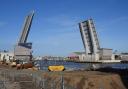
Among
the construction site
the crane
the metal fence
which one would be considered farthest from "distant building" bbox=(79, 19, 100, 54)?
the metal fence

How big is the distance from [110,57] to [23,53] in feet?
157

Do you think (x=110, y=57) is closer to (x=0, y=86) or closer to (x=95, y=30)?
(x=95, y=30)

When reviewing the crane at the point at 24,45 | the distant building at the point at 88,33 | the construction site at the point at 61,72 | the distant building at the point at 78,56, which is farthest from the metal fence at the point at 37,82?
the distant building at the point at 78,56

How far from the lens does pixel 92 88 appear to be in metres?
23.2

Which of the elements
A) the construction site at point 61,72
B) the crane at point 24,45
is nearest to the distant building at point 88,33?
the construction site at point 61,72

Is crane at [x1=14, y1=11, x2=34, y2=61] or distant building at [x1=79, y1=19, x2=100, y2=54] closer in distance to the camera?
distant building at [x1=79, y1=19, x2=100, y2=54]

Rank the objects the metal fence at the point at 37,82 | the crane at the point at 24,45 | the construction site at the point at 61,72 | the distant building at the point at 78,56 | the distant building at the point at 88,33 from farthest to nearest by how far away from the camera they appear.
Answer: the distant building at the point at 78,56 < the crane at the point at 24,45 < the distant building at the point at 88,33 < the construction site at the point at 61,72 < the metal fence at the point at 37,82

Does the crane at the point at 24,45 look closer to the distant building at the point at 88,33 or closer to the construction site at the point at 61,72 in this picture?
the construction site at the point at 61,72

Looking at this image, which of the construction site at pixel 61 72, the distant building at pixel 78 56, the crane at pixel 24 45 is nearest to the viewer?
the construction site at pixel 61 72

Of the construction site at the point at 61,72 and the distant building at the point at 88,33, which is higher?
the distant building at the point at 88,33

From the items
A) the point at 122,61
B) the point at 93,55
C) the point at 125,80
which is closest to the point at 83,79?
the point at 125,80

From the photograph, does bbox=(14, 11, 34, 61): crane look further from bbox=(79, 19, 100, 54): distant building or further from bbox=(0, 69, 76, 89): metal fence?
bbox=(0, 69, 76, 89): metal fence

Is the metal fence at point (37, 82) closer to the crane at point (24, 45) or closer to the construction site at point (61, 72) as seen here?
the construction site at point (61, 72)

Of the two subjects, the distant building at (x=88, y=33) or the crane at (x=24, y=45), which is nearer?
the distant building at (x=88, y=33)
